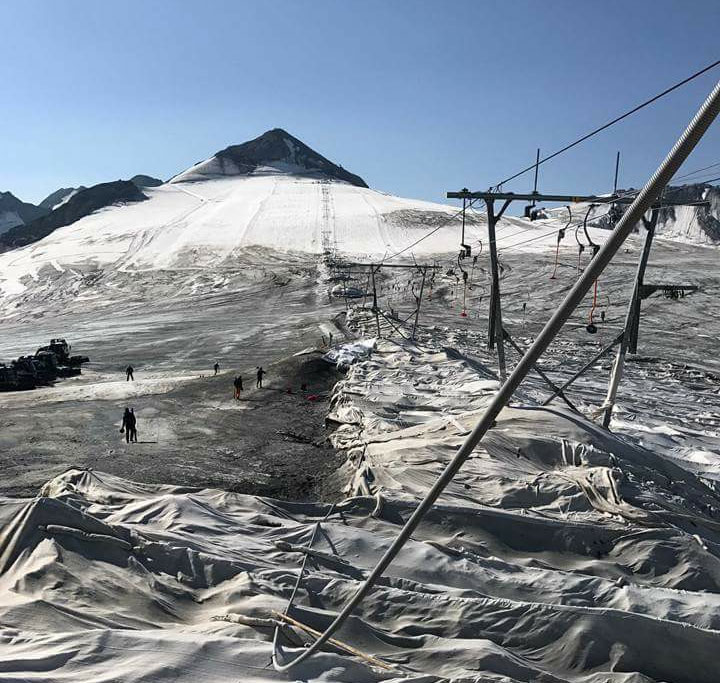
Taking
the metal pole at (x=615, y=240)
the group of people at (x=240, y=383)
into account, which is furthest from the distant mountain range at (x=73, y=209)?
the metal pole at (x=615, y=240)

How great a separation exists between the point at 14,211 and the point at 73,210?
55880 millimetres

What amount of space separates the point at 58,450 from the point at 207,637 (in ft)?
37.9

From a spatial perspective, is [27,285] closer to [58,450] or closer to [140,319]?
[140,319]

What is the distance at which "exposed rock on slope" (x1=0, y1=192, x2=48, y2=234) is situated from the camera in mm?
130975

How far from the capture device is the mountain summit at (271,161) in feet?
423

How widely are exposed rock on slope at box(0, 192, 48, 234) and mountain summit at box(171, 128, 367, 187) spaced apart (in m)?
40.0

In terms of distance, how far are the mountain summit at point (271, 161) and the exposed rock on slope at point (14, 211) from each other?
40.0 m

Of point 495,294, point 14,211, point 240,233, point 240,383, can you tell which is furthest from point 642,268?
point 14,211

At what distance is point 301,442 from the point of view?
16.7m

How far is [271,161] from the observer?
137 metres

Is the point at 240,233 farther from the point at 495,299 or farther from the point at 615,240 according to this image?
the point at 615,240

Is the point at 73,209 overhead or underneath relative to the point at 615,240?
overhead

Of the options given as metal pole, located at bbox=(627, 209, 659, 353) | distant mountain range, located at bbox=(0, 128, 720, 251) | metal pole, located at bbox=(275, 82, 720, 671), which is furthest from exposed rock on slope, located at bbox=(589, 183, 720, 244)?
metal pole, located at bbox=(275, 82, 720, 671)

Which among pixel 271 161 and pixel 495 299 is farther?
pixel 271 161
